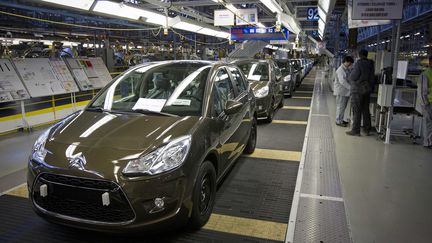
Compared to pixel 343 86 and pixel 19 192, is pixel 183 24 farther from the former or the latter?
pixel 19 192

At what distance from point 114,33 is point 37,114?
731 inches

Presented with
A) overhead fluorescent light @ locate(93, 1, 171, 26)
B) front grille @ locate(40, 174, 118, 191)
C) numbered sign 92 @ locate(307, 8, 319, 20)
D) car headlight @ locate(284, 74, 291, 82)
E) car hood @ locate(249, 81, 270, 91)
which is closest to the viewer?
front grille @ locate(40, 174, 118, 191)

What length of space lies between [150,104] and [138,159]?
99cm

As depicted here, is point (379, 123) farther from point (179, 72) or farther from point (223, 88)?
point (179, 72)

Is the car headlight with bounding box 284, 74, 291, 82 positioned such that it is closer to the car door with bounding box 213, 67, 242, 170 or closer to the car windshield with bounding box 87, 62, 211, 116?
the car door with bounding box 213, 67, 242, 170

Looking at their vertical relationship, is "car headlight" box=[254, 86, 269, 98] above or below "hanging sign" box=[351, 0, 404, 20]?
below

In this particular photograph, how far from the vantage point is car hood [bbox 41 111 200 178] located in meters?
2.64

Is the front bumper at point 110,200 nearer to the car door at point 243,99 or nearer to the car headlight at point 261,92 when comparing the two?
the car door at point 243,99

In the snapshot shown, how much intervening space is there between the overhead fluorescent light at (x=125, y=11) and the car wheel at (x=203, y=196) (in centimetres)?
532

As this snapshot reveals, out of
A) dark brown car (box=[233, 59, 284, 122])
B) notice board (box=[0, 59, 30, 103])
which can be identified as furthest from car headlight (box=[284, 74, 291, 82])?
notice board (box=[0, 59, 30, 103])

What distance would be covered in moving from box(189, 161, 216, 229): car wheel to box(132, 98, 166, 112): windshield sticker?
797 mm

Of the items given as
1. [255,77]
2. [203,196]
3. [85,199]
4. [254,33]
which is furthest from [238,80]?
[254,33]

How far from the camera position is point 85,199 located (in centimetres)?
259

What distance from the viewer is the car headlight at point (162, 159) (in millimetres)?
2617
